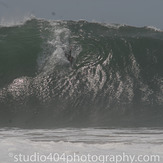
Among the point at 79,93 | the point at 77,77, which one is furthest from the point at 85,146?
the point at 77,77

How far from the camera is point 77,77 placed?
14.0 m

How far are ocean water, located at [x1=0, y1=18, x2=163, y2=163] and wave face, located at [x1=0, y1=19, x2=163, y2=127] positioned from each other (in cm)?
3

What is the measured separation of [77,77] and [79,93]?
1137 millimetres

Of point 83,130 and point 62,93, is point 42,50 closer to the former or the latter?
point 62,93

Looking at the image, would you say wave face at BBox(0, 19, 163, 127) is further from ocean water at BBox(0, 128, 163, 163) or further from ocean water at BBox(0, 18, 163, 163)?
ocean water at BBox(0, 128, 163, 163)

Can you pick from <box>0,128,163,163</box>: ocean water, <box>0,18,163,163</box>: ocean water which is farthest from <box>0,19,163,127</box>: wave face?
<box>0,128,163,163</box>: ocean water

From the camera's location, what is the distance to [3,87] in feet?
43.6

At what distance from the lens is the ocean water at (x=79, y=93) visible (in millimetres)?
6543

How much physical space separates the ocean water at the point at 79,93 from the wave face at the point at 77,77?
0.03 m

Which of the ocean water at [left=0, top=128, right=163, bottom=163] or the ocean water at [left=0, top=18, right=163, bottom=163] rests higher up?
the ocean water at [left=0, top=18, right=163, bottom=163]

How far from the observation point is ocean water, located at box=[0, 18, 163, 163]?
21.5 feet

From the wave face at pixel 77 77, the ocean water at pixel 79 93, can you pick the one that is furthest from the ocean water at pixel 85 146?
the wave face at pixel 77 77

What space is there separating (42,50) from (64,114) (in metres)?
5.21

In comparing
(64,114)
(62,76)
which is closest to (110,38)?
(62,76)
